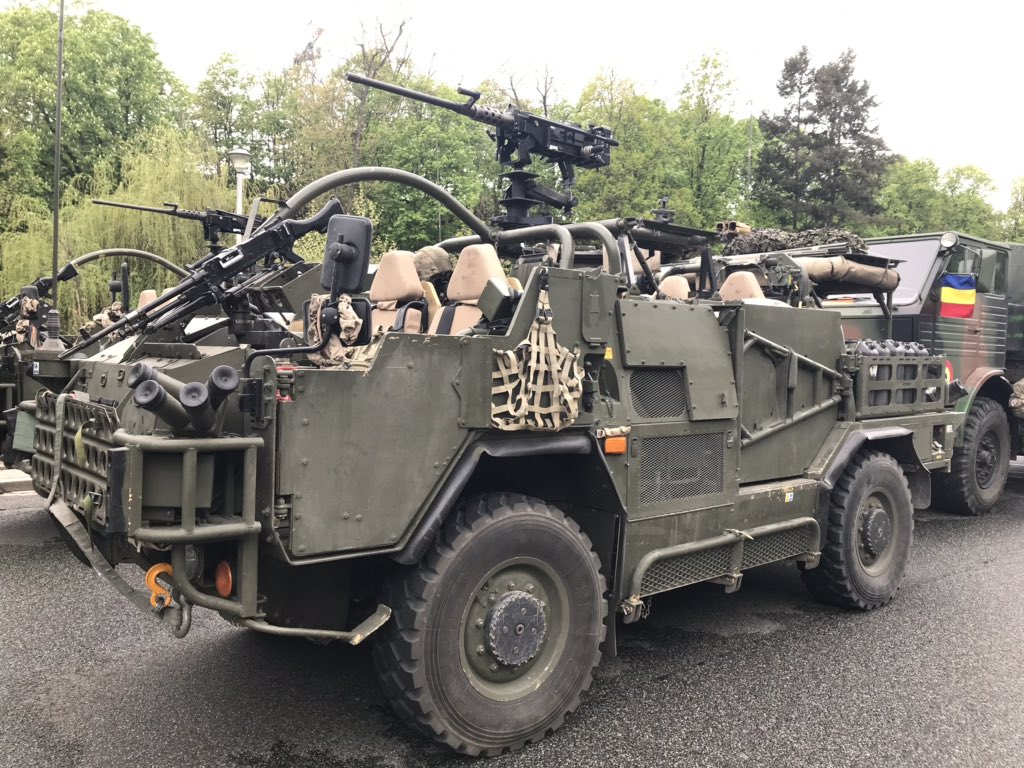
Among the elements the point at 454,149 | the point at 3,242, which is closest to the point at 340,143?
the point at 454,149

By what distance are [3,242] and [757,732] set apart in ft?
70.8

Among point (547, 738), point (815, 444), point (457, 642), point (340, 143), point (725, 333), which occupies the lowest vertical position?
point (547, 738)

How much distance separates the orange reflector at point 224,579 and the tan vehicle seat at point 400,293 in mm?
1838

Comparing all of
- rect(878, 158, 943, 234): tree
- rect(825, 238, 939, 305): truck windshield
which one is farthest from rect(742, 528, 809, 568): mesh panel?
rect(878, 158, 943, 234): tree

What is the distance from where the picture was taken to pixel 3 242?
66.3 feet

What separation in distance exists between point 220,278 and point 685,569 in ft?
9.38

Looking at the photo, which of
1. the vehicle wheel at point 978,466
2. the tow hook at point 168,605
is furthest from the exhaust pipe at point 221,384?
the vehicle wheel at point 978,466

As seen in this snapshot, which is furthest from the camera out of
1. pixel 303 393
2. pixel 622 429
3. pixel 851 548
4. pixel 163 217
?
pixel 163 217

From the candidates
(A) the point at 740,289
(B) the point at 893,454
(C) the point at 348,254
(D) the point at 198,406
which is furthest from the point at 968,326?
(D) the point at 198,406

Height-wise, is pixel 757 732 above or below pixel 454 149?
below

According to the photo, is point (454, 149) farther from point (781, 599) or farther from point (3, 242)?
point (781, 599)

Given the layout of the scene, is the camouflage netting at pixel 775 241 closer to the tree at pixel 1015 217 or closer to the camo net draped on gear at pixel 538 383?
the camo net draped on gear at pixel 538 383

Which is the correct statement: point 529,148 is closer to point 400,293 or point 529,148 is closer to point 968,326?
point 400,293

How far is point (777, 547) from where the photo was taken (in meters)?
4.89
